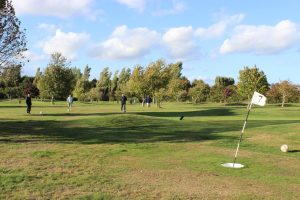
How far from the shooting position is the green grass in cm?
1102

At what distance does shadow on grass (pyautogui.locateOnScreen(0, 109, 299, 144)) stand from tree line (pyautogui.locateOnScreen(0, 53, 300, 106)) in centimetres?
951

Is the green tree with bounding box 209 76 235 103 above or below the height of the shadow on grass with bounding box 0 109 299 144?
above

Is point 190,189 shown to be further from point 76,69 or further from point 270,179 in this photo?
point 76,69

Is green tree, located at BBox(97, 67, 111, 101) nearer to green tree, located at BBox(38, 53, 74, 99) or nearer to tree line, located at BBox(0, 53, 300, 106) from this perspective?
tree line, located at BBox(0, 53, 300, 106)

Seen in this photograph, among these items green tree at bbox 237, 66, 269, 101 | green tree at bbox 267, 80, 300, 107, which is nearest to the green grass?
green tree at bbox 237, 66, 269, 101

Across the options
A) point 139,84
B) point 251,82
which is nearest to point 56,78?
point 139,84

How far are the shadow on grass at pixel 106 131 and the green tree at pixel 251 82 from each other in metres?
59.7

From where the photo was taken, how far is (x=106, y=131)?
83.0 ft

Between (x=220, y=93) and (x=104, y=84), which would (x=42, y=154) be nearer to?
(x=220, y=93)

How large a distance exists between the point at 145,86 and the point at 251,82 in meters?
27.0

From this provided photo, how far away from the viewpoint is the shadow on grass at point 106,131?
71.7 feet

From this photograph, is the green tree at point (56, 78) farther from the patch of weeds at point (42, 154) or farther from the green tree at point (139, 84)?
the patch of weeds at point (42, 154)

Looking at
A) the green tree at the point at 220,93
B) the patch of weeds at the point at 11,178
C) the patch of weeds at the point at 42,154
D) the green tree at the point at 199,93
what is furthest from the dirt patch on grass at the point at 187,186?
the green tree at the point at 220,93

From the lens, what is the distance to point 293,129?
83.9ft
